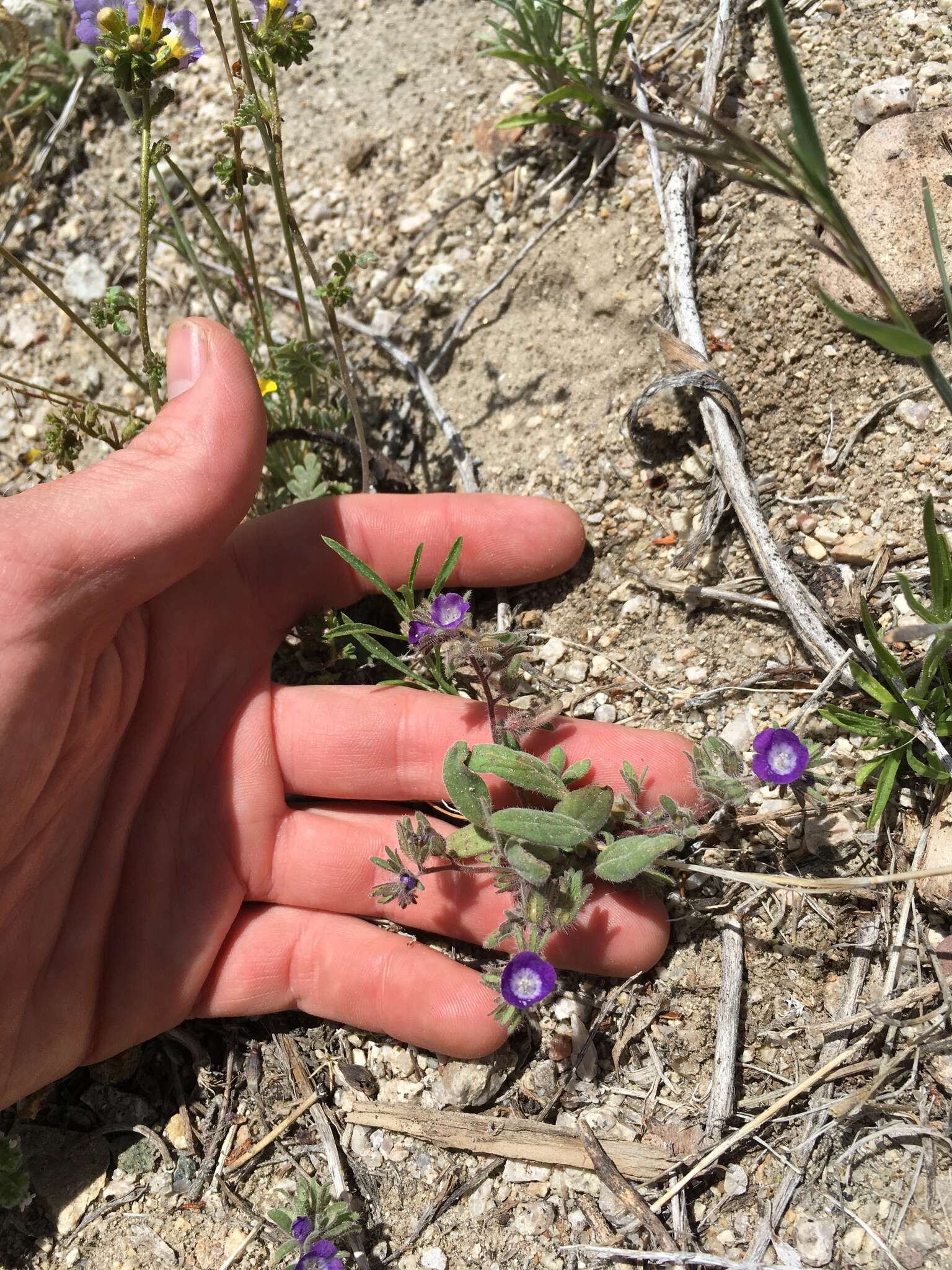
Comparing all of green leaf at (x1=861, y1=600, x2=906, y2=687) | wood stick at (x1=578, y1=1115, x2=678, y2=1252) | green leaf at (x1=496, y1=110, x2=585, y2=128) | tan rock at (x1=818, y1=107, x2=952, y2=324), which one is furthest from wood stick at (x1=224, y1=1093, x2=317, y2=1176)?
green leaf at (x1=496, y1=110, x2=585, y2=128)

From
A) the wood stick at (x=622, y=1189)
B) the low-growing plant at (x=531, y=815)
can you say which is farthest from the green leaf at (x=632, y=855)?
the wood stick at (x=622, y=1189)

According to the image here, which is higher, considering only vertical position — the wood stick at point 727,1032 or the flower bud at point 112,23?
the flower bud at point 112,23

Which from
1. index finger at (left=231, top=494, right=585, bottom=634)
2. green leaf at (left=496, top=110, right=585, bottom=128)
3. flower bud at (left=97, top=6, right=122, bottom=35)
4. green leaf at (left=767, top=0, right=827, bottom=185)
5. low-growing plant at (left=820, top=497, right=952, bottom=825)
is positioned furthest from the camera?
green leaf at (left=496, top=110, right=585, bottom=128)

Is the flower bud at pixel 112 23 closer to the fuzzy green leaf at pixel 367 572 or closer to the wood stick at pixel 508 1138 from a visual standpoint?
the fuzzy green leaf at pixel 367 572

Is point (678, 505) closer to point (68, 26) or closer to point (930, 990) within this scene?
point (930, 990)

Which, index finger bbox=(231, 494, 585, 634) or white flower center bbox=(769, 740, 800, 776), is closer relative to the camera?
white flower center bbox=(769, 740, 800, 776)

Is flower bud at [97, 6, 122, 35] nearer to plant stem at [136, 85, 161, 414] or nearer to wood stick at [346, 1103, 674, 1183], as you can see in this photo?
plant stem at [136, 85, 161, 414]
